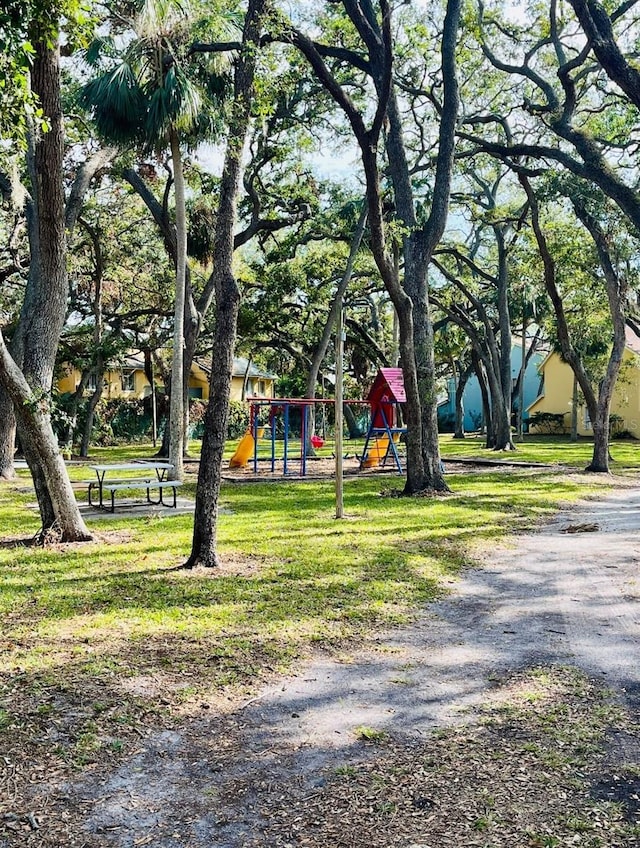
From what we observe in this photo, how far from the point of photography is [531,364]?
53281 millimetres

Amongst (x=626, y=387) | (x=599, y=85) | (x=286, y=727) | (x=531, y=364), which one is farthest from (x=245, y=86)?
(x=531, y=364)

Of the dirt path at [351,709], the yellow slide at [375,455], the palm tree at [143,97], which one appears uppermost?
the palm tree at [143,97]

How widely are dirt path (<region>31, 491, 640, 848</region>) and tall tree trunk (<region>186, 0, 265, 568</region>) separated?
87.8 inches

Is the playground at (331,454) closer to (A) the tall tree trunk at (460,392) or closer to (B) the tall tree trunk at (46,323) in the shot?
(B) the tall tree trunk at (46,323)

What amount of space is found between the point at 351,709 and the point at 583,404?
33.4 meters

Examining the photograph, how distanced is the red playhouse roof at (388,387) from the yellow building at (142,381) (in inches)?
490

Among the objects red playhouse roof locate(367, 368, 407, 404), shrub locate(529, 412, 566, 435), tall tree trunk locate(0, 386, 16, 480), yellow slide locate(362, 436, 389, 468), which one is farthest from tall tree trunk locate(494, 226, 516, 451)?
shrub locate(529, 412, 566, 435)

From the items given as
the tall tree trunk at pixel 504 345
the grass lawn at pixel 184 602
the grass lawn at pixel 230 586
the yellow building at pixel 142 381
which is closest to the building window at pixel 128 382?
the yellow building at pixel 142 381

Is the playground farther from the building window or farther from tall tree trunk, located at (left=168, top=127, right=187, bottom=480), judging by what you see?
the building window

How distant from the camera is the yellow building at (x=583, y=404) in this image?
32969 mm

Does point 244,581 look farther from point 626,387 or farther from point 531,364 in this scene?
point 531,364

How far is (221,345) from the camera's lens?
6.50 meters

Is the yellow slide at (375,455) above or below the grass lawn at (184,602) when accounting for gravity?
above

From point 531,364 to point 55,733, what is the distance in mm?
52958
